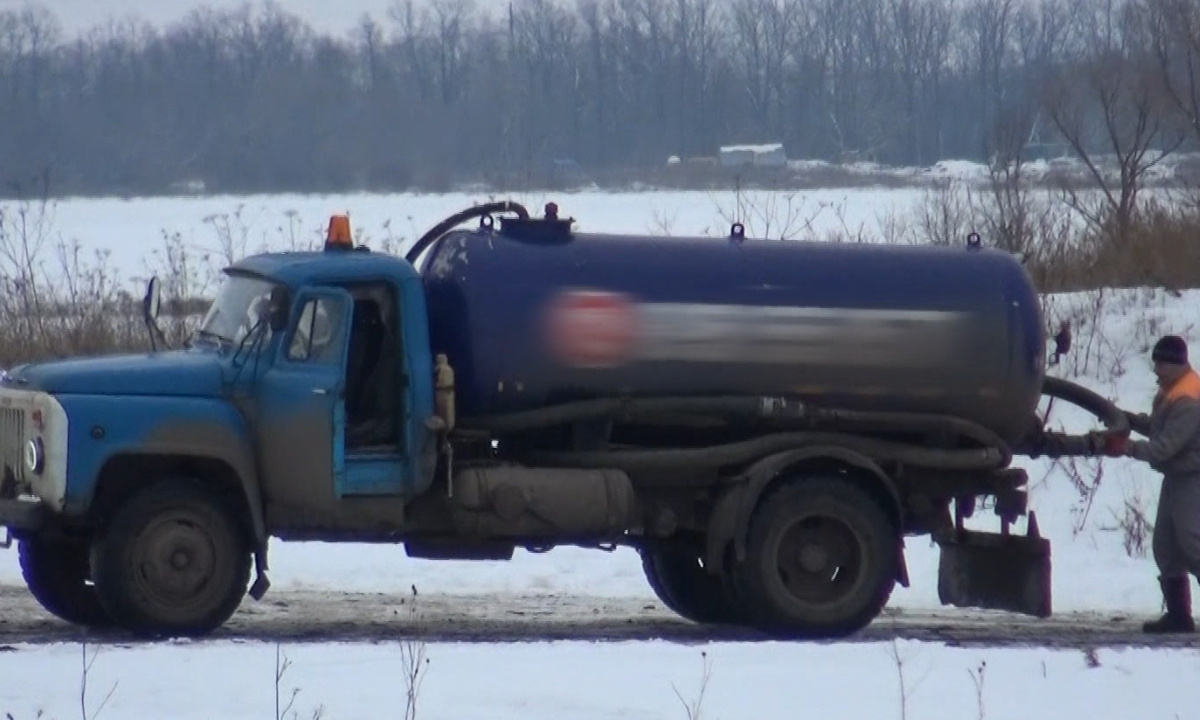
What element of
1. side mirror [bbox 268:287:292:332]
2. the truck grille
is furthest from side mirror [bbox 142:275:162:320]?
the truck grille

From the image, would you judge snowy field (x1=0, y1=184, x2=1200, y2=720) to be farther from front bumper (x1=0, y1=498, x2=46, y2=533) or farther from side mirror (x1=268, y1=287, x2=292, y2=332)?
side mirror (x1=268, y1=287, x2=292, y2=332)

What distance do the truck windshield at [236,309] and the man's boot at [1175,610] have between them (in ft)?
18.8

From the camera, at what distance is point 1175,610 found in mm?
11453

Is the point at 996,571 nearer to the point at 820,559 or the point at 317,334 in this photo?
the point at 820,559

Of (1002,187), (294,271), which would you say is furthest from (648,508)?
(1002,187)

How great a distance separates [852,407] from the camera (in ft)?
36.9

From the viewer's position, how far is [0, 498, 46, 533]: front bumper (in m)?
9.75

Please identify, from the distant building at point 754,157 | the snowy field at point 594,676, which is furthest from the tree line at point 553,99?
the snowy field at point 594,676

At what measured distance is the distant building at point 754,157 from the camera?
38.4m

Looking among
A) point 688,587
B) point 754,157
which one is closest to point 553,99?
point 754,157

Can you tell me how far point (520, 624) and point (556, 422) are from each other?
1.41 metres

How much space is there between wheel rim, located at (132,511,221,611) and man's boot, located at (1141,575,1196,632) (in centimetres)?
574

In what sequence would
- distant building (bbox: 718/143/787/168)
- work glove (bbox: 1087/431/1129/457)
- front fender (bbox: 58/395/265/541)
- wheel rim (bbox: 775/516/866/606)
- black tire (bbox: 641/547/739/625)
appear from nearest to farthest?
front fender (bbox: 58/395/265/541) < wheel rim (bbox: 775/516/866/606) < work glove (bbox: 1087/431/1129/457) < black tire (bbox: 641/547/739/625) < distant building (bbox: 718/143/787/168)

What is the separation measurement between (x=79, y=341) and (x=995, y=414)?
11.9 meters
